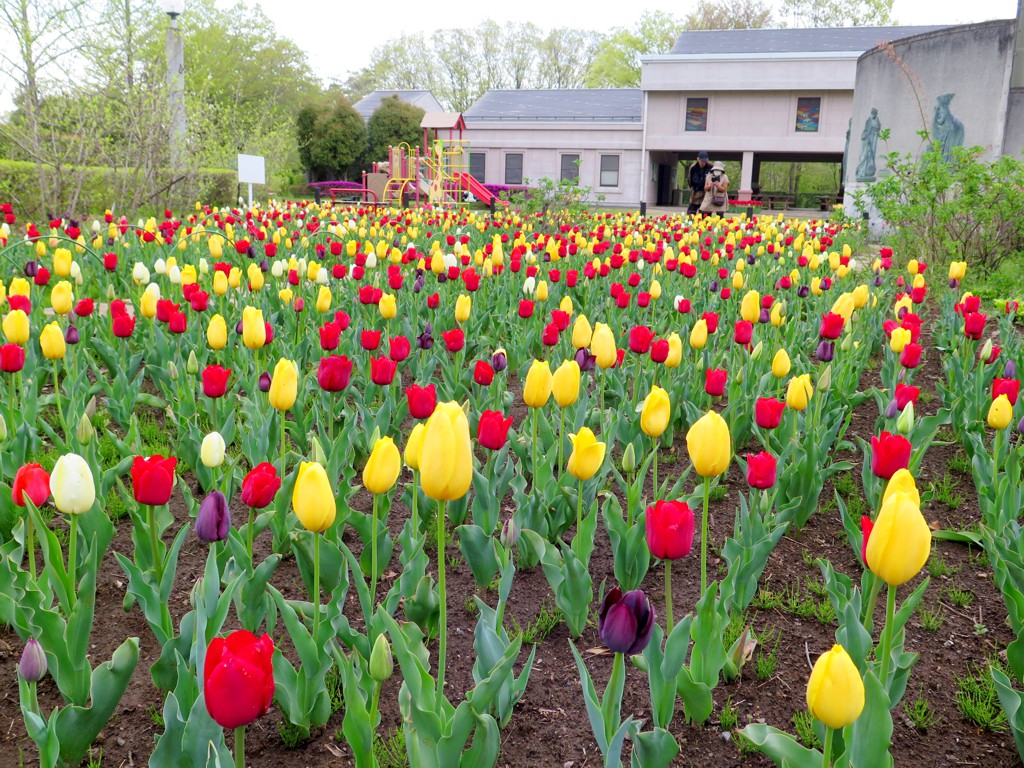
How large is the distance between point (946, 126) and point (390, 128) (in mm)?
30541

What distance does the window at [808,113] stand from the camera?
3166 cm

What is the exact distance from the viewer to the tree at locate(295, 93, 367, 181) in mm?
38094

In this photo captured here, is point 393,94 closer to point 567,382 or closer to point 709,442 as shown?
point 567,382

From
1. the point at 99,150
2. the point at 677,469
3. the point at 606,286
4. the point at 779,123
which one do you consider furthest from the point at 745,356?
the point at 779,123

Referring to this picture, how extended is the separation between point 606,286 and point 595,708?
5.78 metres

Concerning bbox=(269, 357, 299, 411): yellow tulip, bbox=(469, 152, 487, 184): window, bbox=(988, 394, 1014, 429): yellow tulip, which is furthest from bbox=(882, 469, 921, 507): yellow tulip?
bbox=(469, 152, 487, 184): window

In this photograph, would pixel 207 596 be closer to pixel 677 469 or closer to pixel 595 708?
pixel 595 708

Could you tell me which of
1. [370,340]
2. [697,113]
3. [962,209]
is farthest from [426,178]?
[370,340]

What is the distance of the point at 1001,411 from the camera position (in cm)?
281

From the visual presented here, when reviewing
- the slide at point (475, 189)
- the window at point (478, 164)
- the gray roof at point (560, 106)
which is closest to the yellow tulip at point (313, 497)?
the slide at point (475, 189)

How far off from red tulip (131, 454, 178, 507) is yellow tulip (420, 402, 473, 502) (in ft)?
2.41

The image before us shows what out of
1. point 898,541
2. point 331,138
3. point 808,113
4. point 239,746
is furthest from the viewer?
point 331,138

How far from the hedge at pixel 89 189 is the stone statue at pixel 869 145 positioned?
12233 mm

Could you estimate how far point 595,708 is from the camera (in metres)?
1.64
